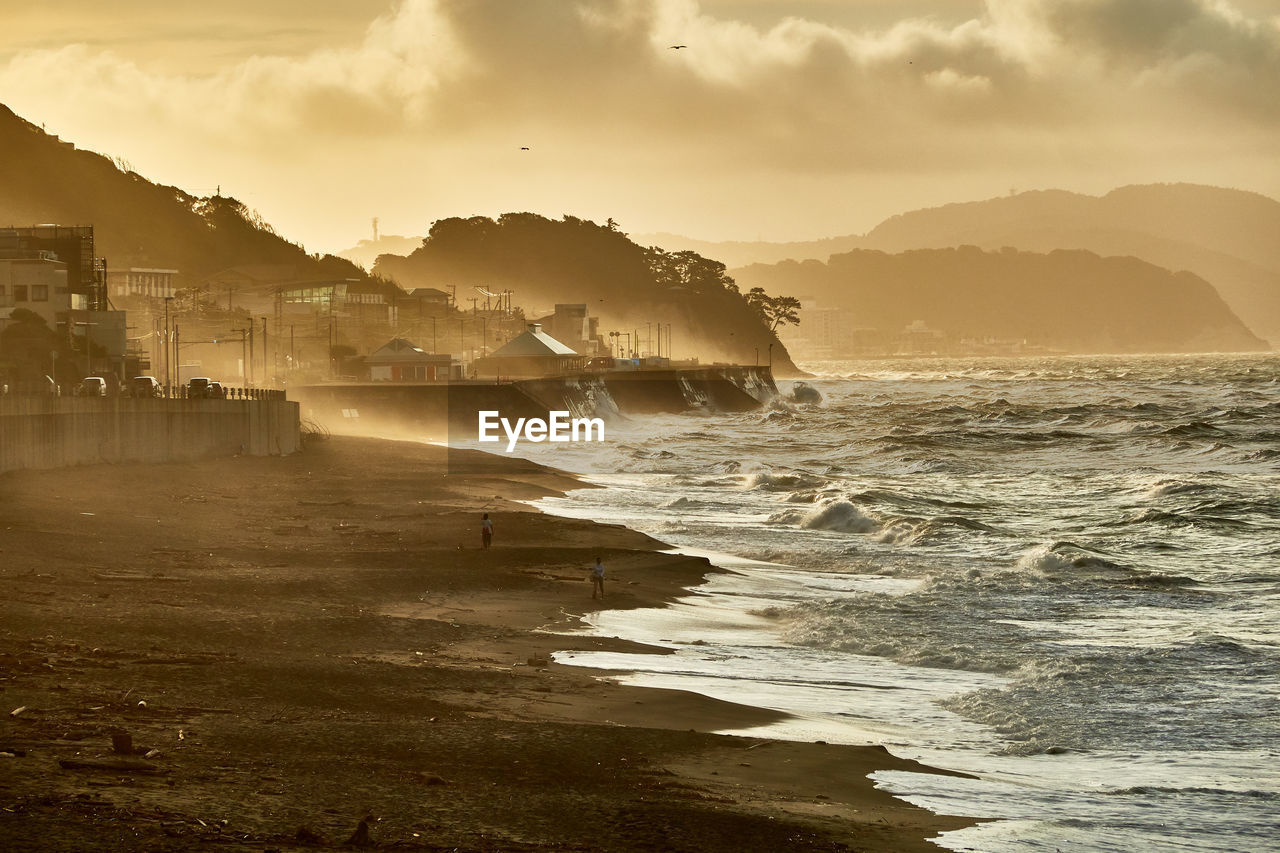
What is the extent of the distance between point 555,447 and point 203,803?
69.1 metres

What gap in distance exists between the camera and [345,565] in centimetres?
2566

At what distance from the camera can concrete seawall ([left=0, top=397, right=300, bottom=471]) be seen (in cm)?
3634

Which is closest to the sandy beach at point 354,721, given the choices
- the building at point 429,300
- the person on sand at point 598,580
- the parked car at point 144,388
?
the person on sand at point 598,580

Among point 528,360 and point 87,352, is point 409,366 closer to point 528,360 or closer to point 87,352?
point 528,360

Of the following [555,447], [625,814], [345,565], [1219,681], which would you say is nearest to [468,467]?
[555,447]

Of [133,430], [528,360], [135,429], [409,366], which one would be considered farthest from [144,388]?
[528,360]

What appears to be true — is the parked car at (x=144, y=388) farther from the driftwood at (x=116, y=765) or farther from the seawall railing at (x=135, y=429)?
the driftwood at (x=116, y=765)

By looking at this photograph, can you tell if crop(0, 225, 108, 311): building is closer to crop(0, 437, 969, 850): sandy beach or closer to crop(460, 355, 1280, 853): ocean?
crop(460, 355, 1280, 853): ocean

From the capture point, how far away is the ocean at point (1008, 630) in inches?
546

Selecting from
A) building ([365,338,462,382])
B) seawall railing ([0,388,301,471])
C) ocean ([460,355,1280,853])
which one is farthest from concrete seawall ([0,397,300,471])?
building ([365,338,462,382])

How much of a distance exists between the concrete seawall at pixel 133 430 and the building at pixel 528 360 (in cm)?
6677

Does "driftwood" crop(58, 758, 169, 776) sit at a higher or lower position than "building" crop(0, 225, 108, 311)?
lower

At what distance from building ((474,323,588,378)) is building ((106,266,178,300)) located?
154 feet

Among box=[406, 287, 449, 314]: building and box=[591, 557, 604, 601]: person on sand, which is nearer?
box=[591, 557, 604, 601]: person on sand
